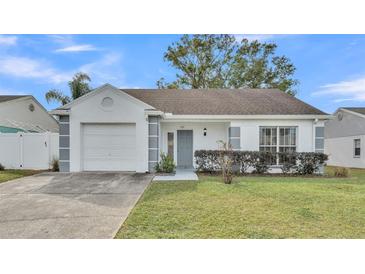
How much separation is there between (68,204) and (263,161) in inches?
357

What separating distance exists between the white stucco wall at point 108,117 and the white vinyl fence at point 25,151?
3.39 m

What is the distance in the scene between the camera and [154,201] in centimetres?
725

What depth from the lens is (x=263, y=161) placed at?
12891mm

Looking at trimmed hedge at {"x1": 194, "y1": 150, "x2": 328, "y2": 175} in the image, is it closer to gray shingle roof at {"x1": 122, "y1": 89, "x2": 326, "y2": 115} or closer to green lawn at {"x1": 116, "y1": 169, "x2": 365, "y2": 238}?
gray shingle roof at {"x1": 122, "y1": 89, "x2": 326, "y2": 115}

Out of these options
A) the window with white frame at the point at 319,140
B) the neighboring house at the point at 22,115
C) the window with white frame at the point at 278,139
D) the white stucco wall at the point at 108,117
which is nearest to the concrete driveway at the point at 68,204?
the white stucco wall at the point at 108,117

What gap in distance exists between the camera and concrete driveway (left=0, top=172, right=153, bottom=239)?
5.12 meters

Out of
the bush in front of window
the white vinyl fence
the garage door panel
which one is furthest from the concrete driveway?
the white vinyl fence

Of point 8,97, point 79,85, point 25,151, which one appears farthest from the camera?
point 8,97

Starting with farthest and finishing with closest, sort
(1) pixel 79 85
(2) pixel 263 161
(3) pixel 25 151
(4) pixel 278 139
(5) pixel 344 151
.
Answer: (5) pixel 344 151 → (1) pixel 79 85 → (3) pixel 25 151 → (4) pixel 278 139 → (2) pixel 263 161

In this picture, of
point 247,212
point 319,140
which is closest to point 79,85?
point 319,140

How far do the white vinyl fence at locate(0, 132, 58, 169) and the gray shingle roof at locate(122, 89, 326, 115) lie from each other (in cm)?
636

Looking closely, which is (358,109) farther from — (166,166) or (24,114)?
(24,114)
